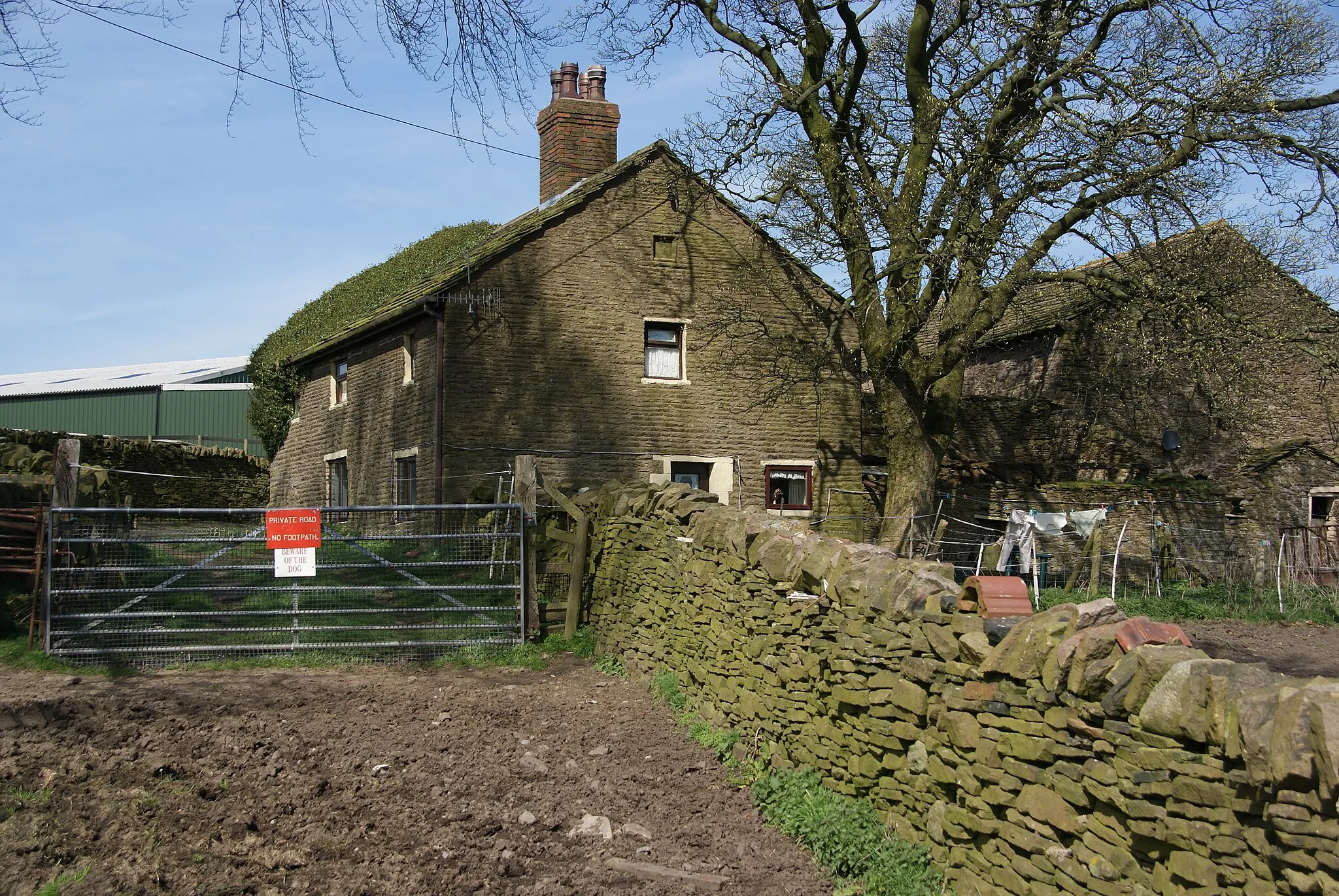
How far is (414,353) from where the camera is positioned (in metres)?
22.6

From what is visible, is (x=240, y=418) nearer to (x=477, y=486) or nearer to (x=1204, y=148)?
(x=477, y=486)

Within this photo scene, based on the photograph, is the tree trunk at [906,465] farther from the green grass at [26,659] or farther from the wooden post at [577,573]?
the green grass at [26,659]

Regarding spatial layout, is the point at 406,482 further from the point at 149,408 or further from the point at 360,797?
the point at 149,408

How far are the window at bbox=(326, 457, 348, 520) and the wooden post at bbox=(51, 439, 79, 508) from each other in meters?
13.3

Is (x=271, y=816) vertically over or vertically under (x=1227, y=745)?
under

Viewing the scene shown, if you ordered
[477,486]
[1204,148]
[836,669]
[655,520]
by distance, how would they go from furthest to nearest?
[477,486]
[1204,148]
[655,520]
[836,669]

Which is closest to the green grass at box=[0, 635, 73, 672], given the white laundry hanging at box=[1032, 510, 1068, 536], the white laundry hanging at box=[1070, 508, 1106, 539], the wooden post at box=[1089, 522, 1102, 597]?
the wooden post at box=[1089, 522, 1102, 597]

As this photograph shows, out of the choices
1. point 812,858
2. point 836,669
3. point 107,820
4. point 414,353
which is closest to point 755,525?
point 836,669

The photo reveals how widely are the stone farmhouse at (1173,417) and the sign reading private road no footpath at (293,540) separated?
1251 centimetres

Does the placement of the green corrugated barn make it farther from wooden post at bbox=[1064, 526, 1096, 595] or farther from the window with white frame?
wooden post at bbox=[1064, 526, 1096, 595]

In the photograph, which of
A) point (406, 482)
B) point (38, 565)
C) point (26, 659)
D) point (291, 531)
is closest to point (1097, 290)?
point (406, 482)

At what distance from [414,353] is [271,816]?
1654cm

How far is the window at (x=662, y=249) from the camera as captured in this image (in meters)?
23.1

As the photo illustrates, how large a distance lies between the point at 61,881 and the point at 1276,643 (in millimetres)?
13565
